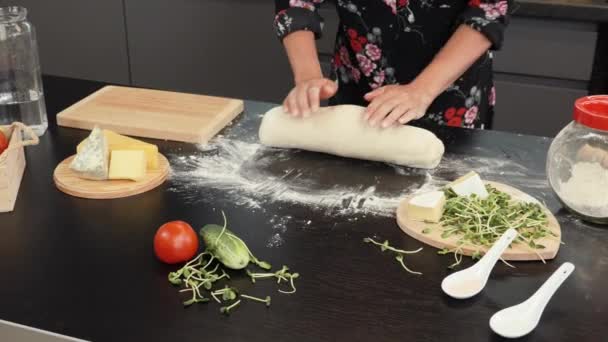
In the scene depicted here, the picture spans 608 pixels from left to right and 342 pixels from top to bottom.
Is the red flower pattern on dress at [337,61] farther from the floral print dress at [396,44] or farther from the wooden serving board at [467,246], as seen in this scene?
the wooden serving board at [467,246]

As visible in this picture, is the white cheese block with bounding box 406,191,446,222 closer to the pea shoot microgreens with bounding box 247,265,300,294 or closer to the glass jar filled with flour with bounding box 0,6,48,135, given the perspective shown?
the pea shoot microgreens with bounding box 247,265,300,294

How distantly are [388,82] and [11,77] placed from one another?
0.76m

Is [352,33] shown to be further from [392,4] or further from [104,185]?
[104,185]

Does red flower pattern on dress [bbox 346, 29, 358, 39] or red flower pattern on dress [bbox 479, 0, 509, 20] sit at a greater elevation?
red flower pattern on dress [bbox 479, 0, 509, 20]

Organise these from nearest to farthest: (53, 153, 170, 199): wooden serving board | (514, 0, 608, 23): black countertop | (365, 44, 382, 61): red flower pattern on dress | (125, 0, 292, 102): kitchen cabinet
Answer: (53, 153, 170, 199): wooden serving board
(365, 44, 382, 61): red flower pattern on dress
(514, 0, 608, 23): black countertop
(125, 0, 292, 102): kitchen cabinet

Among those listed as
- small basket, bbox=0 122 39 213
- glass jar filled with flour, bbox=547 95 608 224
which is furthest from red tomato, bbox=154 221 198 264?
glass jar filled with flour, bbox=547 95 608 224

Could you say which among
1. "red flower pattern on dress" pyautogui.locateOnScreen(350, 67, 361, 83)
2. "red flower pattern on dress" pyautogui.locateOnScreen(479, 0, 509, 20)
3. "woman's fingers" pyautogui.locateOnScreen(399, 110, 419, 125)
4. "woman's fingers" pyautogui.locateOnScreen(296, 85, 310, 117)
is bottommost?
"red flower pattern on dress" pyautogui.locateOnScreen(350, 67, 361, 83)

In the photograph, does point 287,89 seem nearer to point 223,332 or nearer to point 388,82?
point 388,82

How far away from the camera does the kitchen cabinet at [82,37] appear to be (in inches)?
108

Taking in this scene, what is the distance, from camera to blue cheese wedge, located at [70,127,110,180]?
3.64 ft

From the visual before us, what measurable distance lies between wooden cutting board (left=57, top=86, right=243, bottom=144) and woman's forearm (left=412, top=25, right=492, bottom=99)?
382 millimetres

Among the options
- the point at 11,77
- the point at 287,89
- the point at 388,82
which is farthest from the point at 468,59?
Answer: the point at 287,89

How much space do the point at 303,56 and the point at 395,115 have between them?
0.30 metres

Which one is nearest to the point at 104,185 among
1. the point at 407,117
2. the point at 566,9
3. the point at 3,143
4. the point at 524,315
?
the point at 3,143
